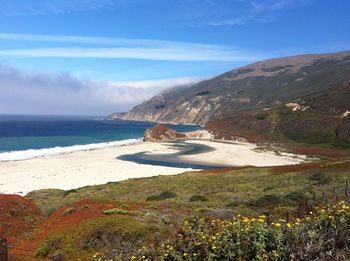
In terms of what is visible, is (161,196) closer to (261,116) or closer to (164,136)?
(164,136)

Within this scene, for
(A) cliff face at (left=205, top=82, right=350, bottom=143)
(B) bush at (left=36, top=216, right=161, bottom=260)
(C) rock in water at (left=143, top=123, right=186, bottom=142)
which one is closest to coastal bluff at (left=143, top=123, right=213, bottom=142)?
(C) rock in water at (left=143, top=123, right=186, bottom=142)

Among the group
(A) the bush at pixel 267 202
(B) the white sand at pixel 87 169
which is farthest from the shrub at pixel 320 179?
(B) the white sand at pixel 87 169

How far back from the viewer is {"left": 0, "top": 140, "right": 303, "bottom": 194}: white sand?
50450 millimetres

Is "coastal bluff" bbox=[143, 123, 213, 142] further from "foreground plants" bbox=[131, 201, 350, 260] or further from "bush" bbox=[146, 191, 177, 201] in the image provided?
"foreground plants" bbox=[131, 201, 350, 260]

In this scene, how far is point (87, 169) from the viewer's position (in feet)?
209

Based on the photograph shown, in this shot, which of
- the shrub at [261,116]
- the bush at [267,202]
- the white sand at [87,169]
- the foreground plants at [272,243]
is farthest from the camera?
the shrub at [261,116]

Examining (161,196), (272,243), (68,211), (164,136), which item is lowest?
(161,196)

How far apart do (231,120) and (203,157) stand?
71.4 m

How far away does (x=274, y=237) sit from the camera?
26.4ft

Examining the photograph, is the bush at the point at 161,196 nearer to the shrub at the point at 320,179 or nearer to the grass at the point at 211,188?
the grass at the point at 211,188

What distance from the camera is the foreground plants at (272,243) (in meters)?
7.42

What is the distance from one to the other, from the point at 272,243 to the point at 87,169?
192 ft

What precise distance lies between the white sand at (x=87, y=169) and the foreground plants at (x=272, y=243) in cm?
3972

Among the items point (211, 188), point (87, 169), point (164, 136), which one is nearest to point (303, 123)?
point (164, 136)
